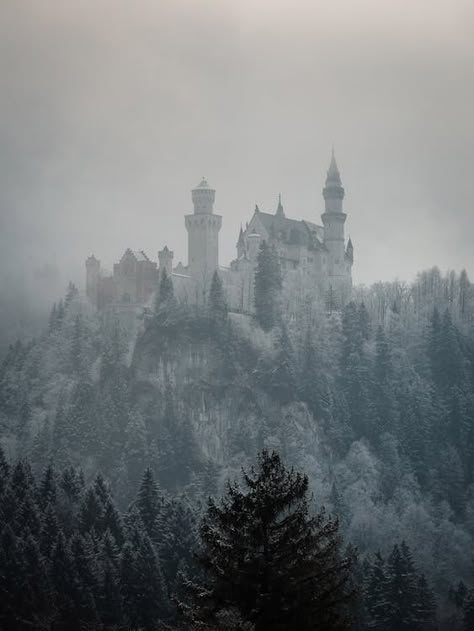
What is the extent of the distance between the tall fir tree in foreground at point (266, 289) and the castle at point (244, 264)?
4045mm

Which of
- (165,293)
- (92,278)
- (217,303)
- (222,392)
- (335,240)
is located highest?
(335,240)

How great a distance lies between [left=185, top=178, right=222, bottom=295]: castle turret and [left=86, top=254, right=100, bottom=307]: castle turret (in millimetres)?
10888

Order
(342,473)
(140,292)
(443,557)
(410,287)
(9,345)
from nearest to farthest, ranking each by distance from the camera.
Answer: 1. (443,557)
2. (342,473)
3. (140,292)
4. (9,345)
5. (410,287)

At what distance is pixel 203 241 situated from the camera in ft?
426

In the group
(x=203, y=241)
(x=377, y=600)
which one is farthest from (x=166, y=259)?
(x=377, y=600)

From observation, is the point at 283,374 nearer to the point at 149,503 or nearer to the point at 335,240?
the point at 335,240

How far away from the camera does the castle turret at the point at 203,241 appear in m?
129

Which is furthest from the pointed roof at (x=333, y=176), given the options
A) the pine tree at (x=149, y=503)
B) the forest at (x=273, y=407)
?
the pine tree at (x=149, y=503)

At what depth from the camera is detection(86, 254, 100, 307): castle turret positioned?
126562 millimetres

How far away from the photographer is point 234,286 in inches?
5157

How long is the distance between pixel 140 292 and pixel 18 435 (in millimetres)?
20938

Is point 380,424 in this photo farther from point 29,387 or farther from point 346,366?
point 29,387

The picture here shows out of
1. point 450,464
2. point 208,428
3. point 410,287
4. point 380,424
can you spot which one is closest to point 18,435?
point 208,428

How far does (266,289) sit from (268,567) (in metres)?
101
